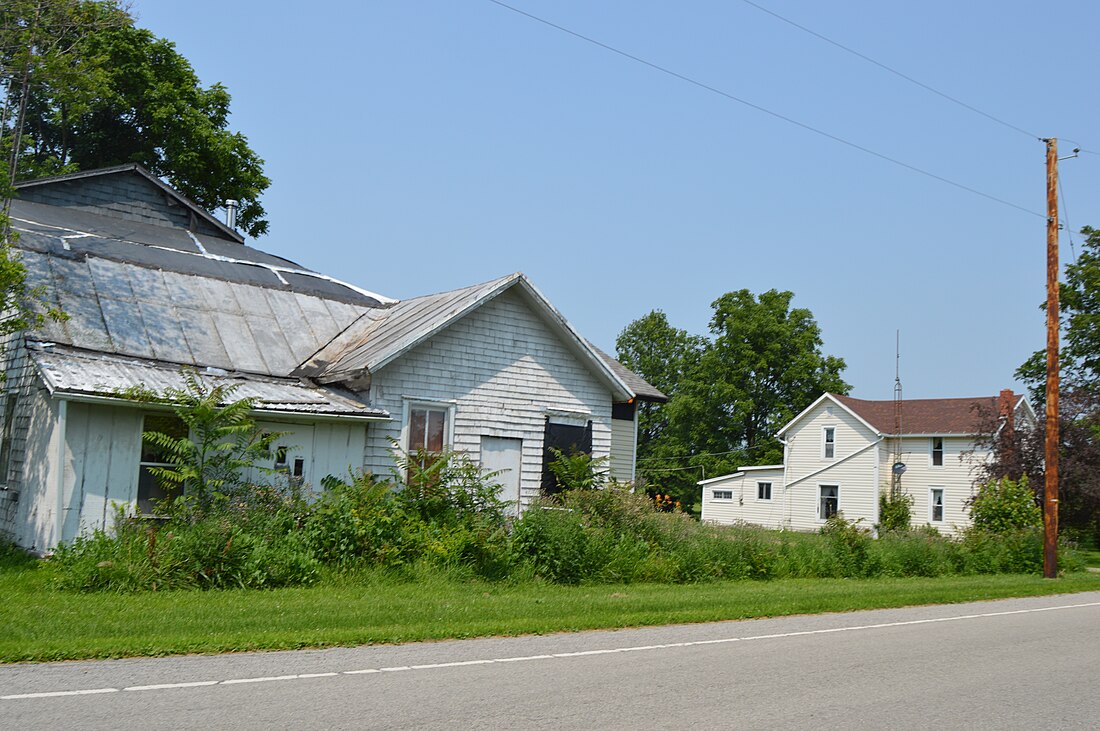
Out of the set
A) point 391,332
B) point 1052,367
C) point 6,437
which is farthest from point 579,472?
point 1052,367

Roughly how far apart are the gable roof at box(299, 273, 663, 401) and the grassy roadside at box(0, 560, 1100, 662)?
210 inches

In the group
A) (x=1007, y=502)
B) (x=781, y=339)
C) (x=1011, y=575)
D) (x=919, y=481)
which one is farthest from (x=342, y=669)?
(x=781, y=339)

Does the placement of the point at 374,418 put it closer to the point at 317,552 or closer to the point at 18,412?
the point at 317,552

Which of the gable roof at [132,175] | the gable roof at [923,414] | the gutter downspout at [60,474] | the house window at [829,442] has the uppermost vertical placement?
the gable roof at [132,175]

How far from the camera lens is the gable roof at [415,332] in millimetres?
18234

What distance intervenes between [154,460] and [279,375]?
11.4ft

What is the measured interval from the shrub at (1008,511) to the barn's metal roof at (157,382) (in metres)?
17.2

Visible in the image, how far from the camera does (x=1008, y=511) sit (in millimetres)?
25953

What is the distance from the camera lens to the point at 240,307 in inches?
789

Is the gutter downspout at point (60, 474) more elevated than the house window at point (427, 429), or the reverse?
the house window at point (427, 429)

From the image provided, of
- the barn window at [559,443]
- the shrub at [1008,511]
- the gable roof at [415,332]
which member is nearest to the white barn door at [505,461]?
the barn window at [559,443]

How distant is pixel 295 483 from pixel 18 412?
14.8 ft

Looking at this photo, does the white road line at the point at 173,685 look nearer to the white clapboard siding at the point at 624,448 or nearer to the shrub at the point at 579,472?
the shrub at the point at 579,472

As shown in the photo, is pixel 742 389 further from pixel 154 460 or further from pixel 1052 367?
pixel 154 460
